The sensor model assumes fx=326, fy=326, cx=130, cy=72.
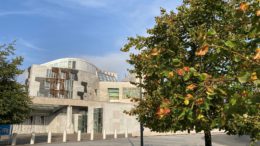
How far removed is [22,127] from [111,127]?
19.9 m

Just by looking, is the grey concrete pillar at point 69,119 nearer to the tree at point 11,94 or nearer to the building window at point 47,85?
the building window at point 47,85

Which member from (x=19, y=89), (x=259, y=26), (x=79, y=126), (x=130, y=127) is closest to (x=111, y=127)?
(x=130, y=127)

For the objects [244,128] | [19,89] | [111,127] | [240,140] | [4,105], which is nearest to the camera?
[244,128]

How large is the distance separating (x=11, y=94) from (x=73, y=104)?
38717 mm

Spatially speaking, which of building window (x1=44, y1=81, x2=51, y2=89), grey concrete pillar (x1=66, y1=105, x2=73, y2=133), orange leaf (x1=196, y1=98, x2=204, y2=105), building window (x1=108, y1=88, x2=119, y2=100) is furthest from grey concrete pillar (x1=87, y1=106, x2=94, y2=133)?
orange leaf (x1=196, y1=98, x2=204, y2=105)

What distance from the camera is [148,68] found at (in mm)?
13094

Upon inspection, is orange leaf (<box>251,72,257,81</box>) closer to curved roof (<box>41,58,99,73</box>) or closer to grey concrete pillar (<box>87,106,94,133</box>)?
grey concrete pillar (<box>87,106,94,133</box>)

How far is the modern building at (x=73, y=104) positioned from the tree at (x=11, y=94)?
23.7 meters

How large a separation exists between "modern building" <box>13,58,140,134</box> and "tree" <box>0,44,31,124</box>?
2369cm

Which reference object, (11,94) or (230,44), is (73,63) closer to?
(11,94)

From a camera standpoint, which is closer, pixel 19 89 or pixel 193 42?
pixel 193 42

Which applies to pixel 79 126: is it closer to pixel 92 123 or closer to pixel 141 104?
pixel 92 123

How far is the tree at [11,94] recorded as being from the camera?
26922 millimetres

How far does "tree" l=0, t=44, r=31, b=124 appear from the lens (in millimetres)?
26922
